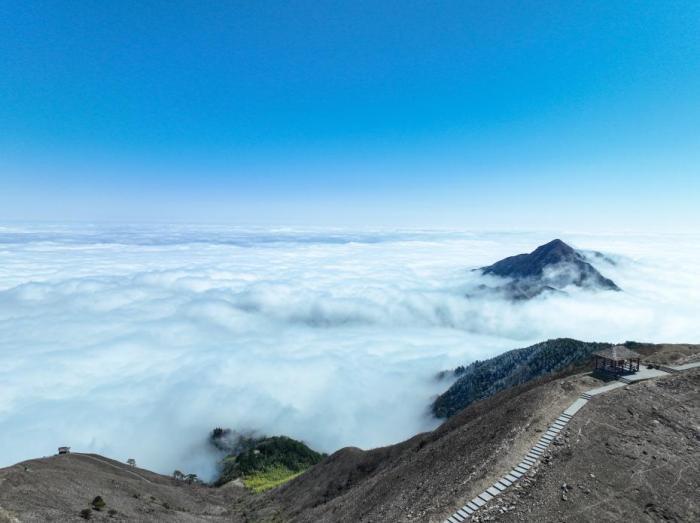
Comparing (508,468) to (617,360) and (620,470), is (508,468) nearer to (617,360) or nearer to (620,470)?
(620,470)

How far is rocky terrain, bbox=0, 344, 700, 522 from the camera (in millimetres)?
27328

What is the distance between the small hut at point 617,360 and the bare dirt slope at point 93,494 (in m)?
62.7

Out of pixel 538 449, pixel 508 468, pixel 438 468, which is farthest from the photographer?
pixel 438 468

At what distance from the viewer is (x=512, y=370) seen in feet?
484

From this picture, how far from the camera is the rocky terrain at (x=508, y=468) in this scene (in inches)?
1076

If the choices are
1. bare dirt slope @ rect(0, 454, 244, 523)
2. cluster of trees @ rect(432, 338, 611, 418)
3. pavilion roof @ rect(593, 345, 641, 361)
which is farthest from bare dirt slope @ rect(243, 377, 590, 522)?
cluster of trees @ rect(432, 338, 611, 418)

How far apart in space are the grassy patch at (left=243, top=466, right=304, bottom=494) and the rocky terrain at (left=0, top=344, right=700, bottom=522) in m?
35.8

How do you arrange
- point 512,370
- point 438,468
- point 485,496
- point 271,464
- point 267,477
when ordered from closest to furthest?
point 485,496 → point 438,468 → point 267,477 → point 271,464 → point 512,370

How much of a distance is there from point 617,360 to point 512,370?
360ft

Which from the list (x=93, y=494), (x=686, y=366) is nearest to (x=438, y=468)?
(x=686, y=366)

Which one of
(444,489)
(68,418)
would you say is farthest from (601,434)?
(68,418)

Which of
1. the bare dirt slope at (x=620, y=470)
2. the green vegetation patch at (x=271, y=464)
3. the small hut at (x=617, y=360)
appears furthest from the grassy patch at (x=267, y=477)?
the bare dirt slope at (x=620, y=470)

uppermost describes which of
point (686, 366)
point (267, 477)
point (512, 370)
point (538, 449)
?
point (686, 366)

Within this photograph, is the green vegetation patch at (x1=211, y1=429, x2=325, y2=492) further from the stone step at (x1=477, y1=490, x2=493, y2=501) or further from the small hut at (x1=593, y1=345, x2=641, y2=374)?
the small hut at (x1=593, y1=345, x2=641, y2=374)
